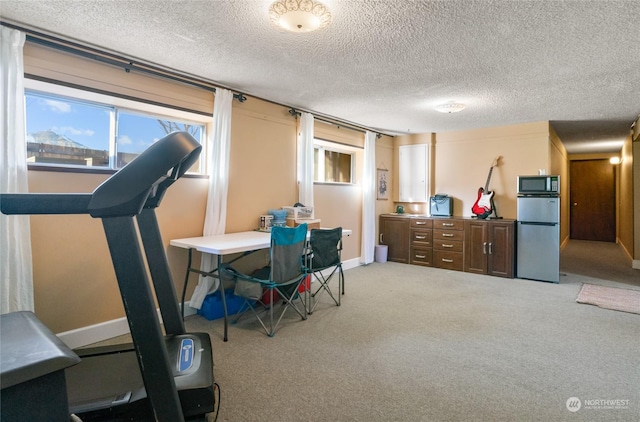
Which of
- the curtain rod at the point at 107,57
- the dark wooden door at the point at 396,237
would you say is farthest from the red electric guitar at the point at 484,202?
the curtain rod at the point at 107,57

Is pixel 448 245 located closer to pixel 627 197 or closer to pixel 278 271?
pixel 278 271

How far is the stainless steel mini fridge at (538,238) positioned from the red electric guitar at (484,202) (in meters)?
0.51

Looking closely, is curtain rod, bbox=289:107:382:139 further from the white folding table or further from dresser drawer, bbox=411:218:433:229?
the white folding table

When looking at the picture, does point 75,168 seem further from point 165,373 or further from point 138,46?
point 165,373

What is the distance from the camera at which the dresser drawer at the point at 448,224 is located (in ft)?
17.4

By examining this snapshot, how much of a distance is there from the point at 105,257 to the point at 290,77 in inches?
96.7

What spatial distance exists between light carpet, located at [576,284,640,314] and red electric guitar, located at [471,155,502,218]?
163cm

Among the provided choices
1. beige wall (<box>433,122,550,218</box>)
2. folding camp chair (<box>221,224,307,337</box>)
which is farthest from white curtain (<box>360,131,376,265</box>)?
folding camp chair (<box>221,224,307,337</box>)

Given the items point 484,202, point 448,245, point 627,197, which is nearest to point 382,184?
point 448,245

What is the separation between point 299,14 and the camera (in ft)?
6.66

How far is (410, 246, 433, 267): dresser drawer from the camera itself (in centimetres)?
562

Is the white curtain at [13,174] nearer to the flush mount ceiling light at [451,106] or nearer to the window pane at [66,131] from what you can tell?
the window pane at [66,131]

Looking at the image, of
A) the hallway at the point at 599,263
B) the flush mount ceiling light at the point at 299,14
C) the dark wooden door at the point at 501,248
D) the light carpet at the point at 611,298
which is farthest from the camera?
the hallway at the point at 599,263

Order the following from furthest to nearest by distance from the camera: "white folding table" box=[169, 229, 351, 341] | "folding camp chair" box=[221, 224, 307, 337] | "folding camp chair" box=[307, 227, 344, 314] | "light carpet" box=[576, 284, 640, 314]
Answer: "light carpet" box=[576, 284, 640, 314], "folding camp chair" box=[307, 227, 344, 314], "folding camp chair" box=[221, 224, 307, 337], "white folding table" box=[169, 229, 351, 341]
